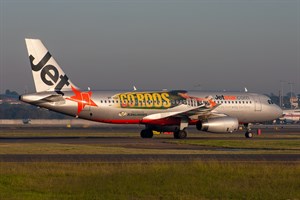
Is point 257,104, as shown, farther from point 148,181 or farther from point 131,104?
point 148,181

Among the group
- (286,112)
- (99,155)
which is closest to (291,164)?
(99,155)

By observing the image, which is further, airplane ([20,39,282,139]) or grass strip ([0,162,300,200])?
airplane ([20,39,282,139])

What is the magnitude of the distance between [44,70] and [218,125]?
49.7 ft

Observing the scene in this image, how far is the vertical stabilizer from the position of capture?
2430 inches

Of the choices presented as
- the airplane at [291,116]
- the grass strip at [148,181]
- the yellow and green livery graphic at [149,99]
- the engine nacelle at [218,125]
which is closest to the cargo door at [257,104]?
the engine nacelle at [218,125]

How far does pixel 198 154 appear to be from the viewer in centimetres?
4097

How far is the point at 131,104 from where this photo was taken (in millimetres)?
63281

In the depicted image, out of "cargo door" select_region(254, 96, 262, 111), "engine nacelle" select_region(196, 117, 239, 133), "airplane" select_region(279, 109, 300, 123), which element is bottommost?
"airplane" select_region(279, 109, 300, 123)

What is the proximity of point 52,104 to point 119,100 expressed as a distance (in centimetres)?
588

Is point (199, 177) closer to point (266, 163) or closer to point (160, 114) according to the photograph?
point (266, 163)

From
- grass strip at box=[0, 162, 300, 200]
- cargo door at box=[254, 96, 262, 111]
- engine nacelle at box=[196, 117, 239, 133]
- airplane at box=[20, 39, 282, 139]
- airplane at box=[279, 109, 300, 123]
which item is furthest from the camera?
airplane at box=[279, 109, 300, 123]

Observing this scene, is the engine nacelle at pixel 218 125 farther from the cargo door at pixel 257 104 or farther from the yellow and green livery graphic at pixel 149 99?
the cargo door at pixel 257 104

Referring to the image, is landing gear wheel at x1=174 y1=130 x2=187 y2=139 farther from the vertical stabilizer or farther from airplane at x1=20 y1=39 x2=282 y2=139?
the vertical stabilizer

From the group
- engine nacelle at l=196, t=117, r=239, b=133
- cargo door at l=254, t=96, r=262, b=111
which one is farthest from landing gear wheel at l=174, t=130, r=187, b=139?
cargo door at l=254, t=96, r=262, b=111
